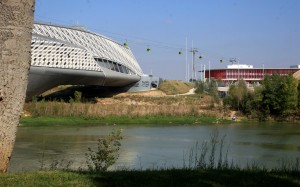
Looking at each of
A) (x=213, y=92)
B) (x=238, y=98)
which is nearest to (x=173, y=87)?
(x=213, y=92)

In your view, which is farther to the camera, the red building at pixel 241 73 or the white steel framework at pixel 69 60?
the red building at pixel 241 73

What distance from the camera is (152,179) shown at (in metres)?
7.99

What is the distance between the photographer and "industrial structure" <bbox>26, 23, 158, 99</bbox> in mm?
53594

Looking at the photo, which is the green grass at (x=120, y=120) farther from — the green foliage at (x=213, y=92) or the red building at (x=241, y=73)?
the red building at (x=241, y=73)

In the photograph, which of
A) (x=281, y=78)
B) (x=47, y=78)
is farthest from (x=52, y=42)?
(x=281, y=78)

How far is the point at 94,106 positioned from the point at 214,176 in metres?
49.3

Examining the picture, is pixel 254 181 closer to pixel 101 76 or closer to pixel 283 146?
pixel 283 146

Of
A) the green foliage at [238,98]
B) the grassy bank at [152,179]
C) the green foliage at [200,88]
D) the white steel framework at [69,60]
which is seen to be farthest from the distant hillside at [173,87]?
→ the grassy bank at [152,179]

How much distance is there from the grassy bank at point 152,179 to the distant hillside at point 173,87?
7611 cm

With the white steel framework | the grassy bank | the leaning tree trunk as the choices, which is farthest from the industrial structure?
the leaning tree trunk

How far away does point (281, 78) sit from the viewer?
64062mm

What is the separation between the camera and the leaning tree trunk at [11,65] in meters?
7.19

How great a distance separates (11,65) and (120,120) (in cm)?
4839

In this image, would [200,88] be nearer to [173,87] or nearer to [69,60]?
[173,87]
